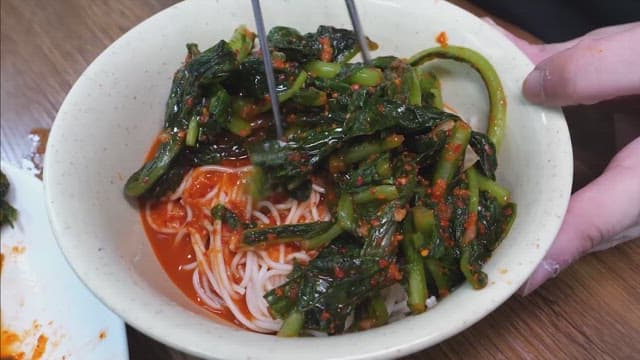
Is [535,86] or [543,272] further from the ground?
[535,86]

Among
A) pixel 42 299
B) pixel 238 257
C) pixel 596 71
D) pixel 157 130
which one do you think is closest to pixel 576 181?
pixel 596 71

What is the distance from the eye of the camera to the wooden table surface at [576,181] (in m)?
1.66

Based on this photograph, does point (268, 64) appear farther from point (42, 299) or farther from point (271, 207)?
point (42, 299)

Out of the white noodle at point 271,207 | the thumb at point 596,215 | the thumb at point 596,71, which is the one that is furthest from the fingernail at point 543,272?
the white noodle at point 271,207

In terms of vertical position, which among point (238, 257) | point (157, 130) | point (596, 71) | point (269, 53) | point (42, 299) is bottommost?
point (42, 299)

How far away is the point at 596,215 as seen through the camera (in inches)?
59.4

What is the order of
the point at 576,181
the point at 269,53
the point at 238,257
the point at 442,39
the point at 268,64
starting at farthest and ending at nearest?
the point at 576,181 → the point at 442,39 → the point at 238,257 → the point at 269,53 → the point at 268,64

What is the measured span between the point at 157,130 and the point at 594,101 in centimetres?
120

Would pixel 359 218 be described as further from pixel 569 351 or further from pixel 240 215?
pixel 569 351

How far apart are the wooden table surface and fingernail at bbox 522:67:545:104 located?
47cm

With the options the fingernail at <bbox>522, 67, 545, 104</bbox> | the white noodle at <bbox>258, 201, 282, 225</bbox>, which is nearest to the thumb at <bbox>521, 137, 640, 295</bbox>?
the fingernail at <bbox>522, 67, 545, 104</bbox>

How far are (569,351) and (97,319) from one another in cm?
131

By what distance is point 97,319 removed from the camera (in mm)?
1710

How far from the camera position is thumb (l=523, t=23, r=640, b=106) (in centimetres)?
146
